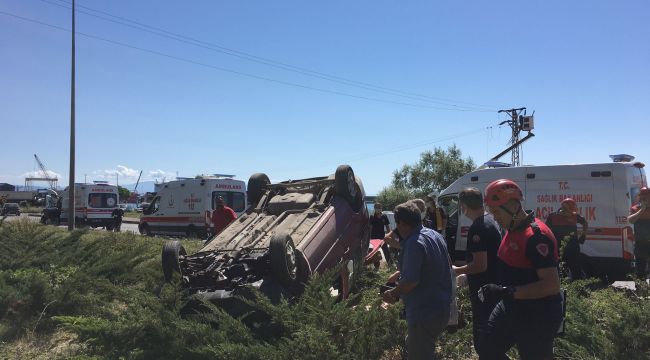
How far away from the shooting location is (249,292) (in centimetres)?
534

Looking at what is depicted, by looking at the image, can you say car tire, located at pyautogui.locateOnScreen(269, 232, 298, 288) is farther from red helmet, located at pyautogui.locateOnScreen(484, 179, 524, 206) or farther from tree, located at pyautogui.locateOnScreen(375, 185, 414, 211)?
tree, located at pyautogui.locateOnScreen(375, 185, 414, 211)

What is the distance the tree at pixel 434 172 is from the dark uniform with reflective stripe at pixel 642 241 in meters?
39.9

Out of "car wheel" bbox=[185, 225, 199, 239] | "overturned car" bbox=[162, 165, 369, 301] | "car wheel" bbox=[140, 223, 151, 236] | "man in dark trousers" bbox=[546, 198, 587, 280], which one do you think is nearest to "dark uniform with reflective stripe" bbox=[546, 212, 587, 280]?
"man in dark trousers" bbox=[546, 198, 587, 280]

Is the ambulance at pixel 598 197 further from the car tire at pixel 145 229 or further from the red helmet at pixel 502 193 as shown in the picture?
the car tire at pixel 145 229

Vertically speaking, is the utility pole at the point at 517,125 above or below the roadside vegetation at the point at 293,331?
above

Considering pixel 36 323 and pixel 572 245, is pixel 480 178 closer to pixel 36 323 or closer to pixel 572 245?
pixel 572 245

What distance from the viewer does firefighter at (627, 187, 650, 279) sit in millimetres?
7152

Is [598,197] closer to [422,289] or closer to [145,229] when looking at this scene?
[422,289]

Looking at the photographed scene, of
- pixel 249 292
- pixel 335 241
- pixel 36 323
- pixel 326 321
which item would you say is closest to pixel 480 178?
pixel 335 241

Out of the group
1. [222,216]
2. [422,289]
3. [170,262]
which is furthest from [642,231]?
[222,216]

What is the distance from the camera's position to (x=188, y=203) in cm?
1866

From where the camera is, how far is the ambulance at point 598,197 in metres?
9.17

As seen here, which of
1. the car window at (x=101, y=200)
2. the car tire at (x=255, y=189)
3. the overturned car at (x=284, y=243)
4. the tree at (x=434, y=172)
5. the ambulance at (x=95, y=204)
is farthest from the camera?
the tree at (x=434, y=172)

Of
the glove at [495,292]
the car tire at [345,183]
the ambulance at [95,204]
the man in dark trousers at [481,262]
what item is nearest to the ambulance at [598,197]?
the car tire at [345,183]
